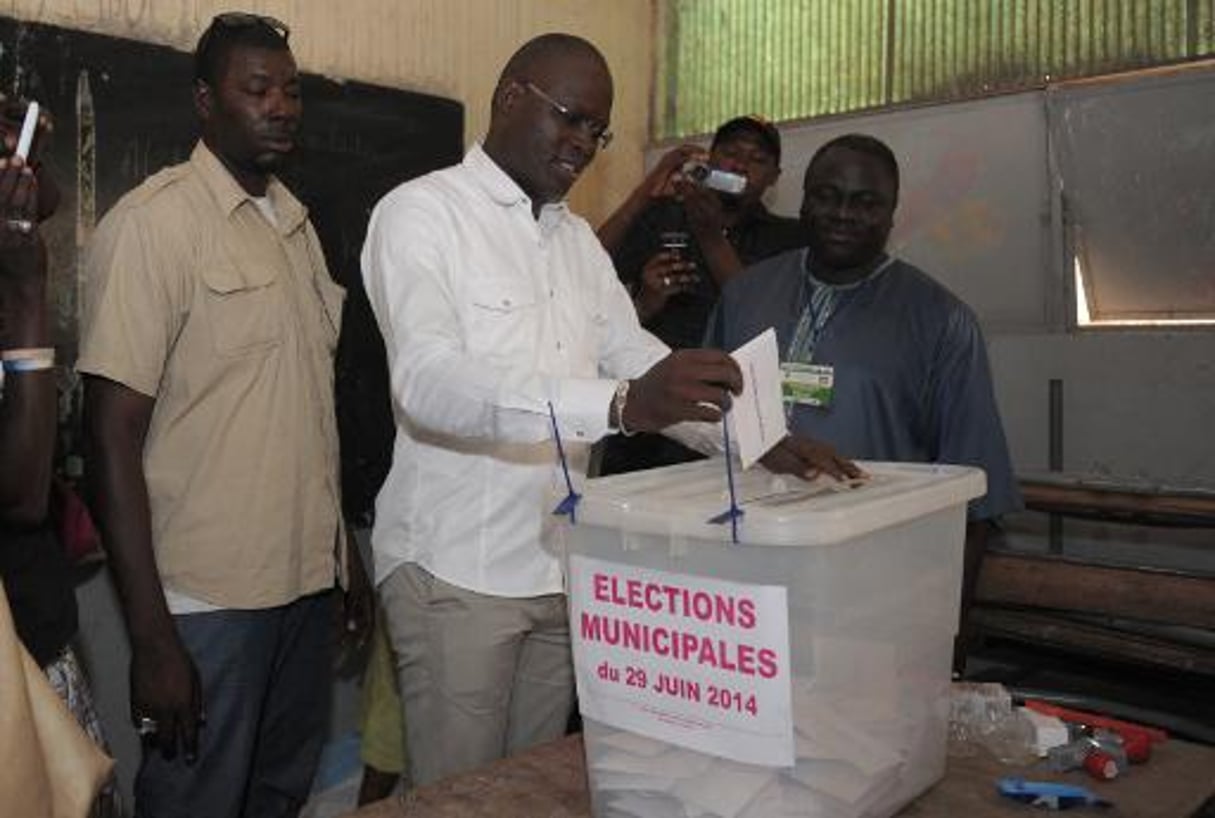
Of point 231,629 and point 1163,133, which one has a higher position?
point 1163,133

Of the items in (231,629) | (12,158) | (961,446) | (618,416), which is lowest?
(231,629)

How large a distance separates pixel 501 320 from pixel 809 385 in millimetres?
610

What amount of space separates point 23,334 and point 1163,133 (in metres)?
2.47

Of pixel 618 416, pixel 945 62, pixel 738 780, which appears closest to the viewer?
pixel 738 780

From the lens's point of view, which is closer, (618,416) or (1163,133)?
(618,416)

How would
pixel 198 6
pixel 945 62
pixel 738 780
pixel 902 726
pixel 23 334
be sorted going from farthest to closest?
pixel 945 62, pixel 198 6, pixel 23 334, pixel 902 726, pixel 738 780

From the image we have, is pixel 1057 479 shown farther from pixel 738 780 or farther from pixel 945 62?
pixel 738 780

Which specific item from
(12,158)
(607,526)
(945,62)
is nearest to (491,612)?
(607,526)

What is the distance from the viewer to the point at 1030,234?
2.82 metres

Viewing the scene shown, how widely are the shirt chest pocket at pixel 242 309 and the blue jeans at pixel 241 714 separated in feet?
1.46

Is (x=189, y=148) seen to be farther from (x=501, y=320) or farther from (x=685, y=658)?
(x=685, y=658)

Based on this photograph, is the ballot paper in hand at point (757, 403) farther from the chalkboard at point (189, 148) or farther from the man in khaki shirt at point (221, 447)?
the chalkboard at point (189, 148)

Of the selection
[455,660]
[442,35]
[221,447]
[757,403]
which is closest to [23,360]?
[221,447]

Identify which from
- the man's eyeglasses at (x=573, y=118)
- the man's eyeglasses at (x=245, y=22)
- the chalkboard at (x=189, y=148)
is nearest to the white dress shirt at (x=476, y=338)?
the man's eyeglasses at (x=573, y=118)
